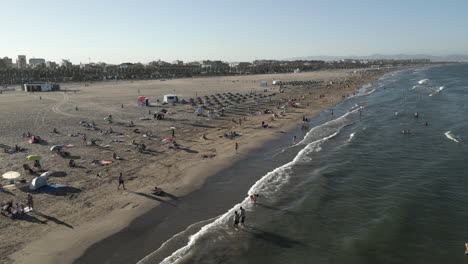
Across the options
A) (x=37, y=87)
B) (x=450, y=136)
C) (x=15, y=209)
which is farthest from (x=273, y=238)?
(x=37, y=87)

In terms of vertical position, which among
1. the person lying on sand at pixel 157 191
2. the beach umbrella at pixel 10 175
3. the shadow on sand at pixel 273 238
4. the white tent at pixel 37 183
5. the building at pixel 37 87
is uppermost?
the building at pixel 37 87

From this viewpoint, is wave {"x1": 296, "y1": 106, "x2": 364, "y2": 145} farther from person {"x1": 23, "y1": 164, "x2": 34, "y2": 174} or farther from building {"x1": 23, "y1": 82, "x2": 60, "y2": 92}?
building {"x1": 23, "y1": 82, "x2": 60, "y2": 92}

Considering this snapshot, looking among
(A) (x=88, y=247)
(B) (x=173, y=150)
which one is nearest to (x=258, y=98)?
(B) (x=173, y=150)

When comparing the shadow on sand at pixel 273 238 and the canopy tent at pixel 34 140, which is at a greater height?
the canopy tent at pixel 34 140

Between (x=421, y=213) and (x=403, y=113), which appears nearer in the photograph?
(x=421, y=213)

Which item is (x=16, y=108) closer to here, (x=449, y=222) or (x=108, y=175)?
(x=108, y=175)

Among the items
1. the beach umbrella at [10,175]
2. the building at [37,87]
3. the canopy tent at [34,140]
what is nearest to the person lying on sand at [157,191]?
the beach umbrella at [10,175]

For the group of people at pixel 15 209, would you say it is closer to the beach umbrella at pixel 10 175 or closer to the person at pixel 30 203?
the person at pixel 30 203
